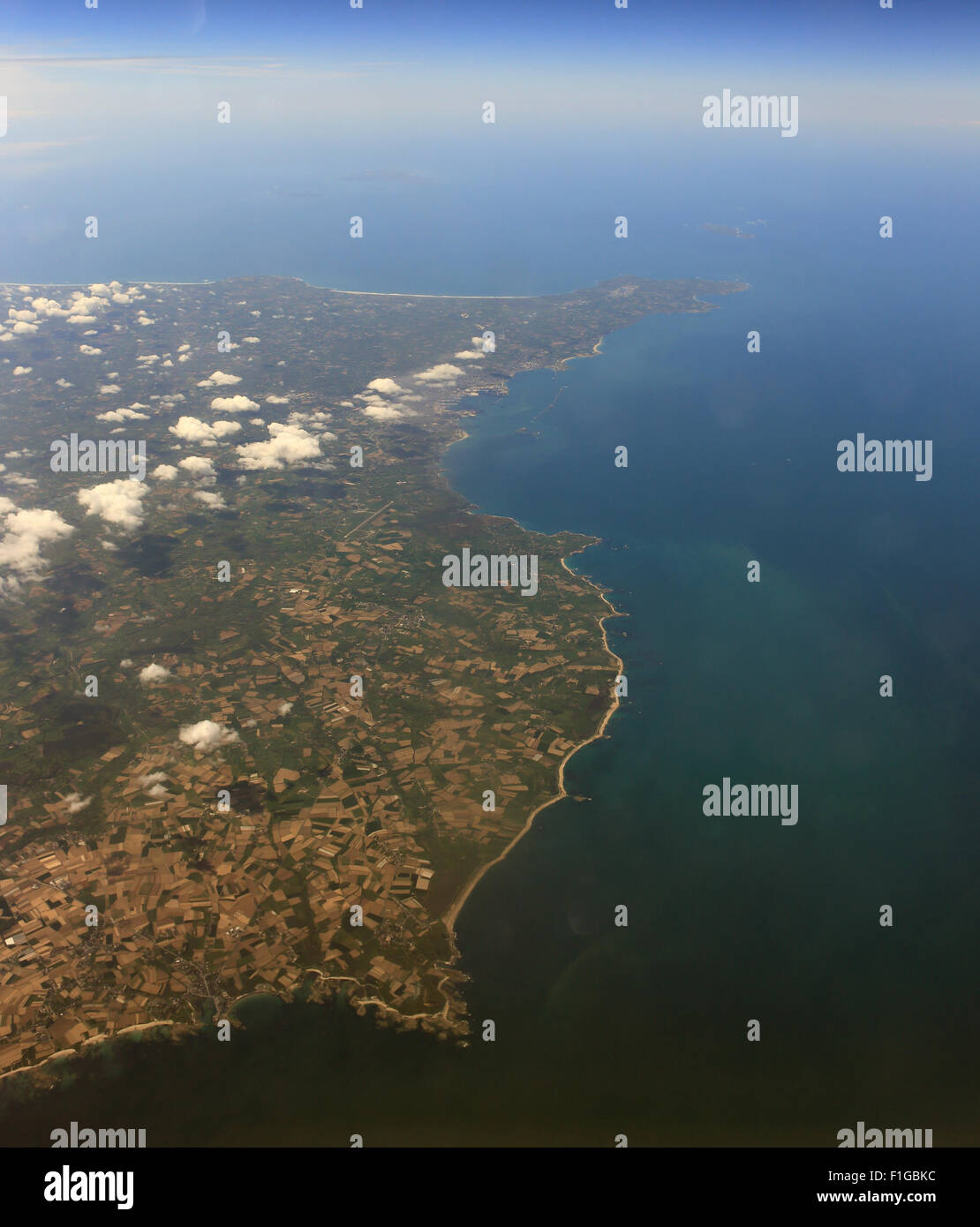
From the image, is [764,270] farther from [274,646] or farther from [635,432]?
[274,646]

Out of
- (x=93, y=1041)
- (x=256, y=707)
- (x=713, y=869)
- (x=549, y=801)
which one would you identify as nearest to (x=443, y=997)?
(x=549, y=801)

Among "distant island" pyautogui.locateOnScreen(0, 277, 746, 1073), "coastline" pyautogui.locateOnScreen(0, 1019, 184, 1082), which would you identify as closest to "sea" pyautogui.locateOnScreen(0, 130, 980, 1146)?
"coastline" pyautogui.locateOnScreen(0, 1019, 184, 1082)

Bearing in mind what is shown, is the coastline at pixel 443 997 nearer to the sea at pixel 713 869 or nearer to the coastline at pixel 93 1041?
the coastline at pixel 93 1041

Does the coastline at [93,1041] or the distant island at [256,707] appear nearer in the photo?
the coastline at [93,1041]

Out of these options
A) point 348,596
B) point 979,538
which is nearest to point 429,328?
point 348,596

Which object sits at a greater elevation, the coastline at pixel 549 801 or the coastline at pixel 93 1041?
the coastline at pixel 549 801

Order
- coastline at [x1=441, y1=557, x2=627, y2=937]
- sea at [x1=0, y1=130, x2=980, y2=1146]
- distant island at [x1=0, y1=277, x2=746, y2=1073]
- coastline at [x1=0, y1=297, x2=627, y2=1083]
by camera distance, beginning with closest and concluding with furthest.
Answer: sea at [x1=0, y1=130, x2=980, y2=1146]
coastline at [x1=0, y1=297, x2=627, y2=1083]
distant island at [x1=0, y1=277, x2=746, y2=1073]
coastline at [x1=441, y1=557, x2=627, y2=937]

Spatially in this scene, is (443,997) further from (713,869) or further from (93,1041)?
(713,869)

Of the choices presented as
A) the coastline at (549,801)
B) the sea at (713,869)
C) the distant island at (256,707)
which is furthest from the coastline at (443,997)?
the sea at (713,869)

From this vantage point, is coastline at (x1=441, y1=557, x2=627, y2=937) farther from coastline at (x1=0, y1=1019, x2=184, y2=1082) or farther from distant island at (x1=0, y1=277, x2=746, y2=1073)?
coastline at (x1=0, y1=1019, x2=184, y2=1082)
